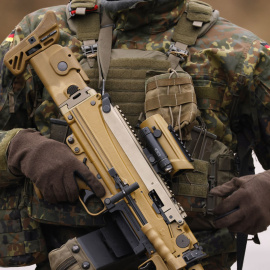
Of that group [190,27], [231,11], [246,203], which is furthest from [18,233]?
[231,11]

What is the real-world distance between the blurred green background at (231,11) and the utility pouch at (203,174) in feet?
3.44

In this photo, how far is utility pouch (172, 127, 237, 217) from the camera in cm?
234

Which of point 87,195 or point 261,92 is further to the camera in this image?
point 261,92

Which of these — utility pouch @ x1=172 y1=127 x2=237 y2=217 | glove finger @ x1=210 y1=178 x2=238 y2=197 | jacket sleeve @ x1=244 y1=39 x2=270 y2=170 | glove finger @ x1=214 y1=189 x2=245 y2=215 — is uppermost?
jacket sleeve @ x1=244 y1=39 x2=270 y2=170

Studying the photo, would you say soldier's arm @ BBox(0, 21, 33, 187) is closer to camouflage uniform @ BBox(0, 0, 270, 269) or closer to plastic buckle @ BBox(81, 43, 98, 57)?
camouflage uniform @ BBox(0, 0, 270, 269)

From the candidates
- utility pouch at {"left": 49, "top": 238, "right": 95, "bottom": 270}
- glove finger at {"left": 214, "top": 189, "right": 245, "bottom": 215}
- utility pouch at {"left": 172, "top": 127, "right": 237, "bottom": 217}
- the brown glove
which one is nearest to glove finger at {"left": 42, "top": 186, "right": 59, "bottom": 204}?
the brown glove

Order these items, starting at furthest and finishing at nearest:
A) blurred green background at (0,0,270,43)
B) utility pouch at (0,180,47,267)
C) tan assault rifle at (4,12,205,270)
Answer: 1. blurred green background at (0,0,270,43)
2. utility pouch at (0,180,47,267)
3. tan assault rifle at (4,12,205,270)

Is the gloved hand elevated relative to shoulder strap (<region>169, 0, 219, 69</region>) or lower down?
lower down

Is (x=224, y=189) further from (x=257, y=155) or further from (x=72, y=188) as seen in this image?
(x=72, y=188)

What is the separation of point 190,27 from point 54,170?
0.63m

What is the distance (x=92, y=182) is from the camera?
2.21 m

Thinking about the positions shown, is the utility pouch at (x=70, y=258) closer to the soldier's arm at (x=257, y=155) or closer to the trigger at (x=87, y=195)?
the trigger at (x=87, y=195)

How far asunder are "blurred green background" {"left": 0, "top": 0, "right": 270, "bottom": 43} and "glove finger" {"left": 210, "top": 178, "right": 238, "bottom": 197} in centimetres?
120

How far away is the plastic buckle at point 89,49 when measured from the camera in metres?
2.42
